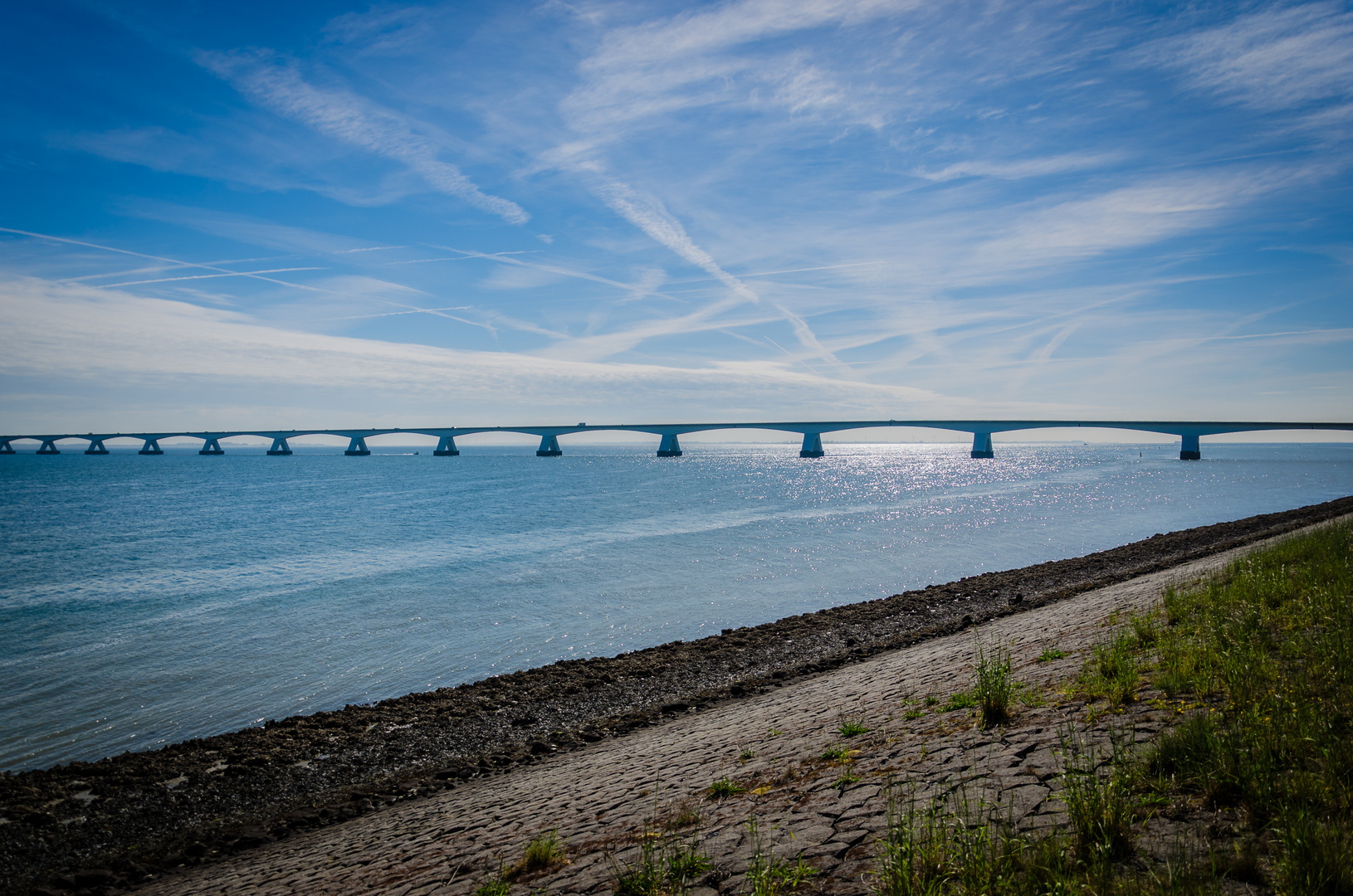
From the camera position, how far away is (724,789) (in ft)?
22.1

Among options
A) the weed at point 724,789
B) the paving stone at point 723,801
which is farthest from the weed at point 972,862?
the weed at point 724,789

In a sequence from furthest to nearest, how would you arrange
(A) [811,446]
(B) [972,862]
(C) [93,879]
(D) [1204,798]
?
1. (A) [811,446]
2. (C) [93,879]
3. (D) [1204,798]
4. (B) [972,862]

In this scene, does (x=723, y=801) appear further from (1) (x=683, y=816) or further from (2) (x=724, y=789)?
(1) (x=683, y=816)

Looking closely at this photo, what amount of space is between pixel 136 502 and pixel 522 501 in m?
45.1

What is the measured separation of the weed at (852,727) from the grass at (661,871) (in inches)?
129

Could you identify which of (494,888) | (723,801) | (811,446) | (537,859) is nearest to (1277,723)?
(723,801)

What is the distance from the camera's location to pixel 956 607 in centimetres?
2112

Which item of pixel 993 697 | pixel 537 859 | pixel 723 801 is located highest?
pixel 993 697

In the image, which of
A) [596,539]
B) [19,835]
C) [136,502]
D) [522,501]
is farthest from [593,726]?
[136,502]

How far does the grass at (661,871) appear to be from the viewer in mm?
4750

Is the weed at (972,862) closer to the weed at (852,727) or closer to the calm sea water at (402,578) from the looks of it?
the weed at (852,727)

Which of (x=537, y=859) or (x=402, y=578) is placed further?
(x=402, y=578)

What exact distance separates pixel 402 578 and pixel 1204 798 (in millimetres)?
31046

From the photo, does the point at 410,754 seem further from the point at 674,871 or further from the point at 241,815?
the point at 674,871
